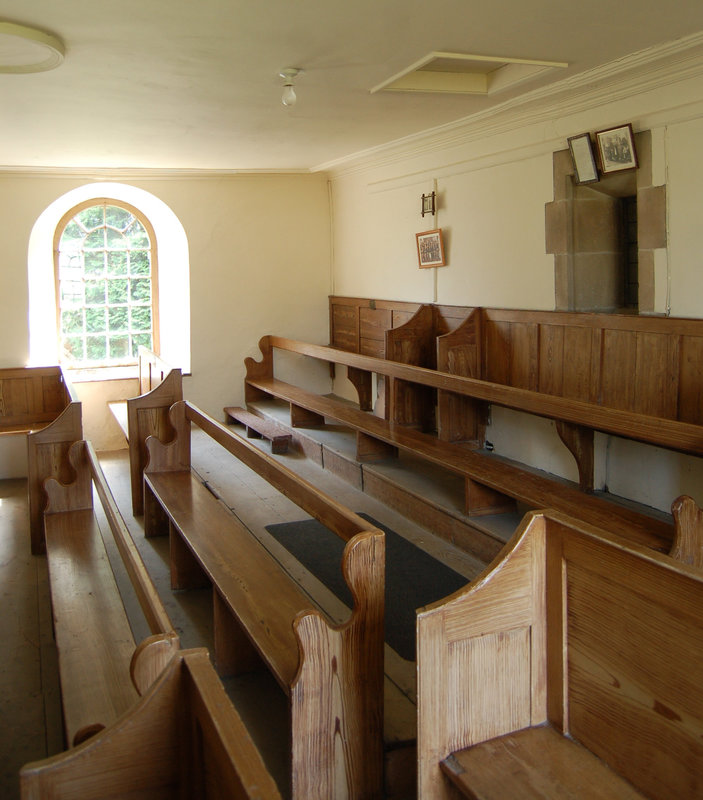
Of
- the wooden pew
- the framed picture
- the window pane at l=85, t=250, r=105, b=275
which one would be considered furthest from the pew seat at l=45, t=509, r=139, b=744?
the window pane at l=85, t=250, r=105, b=275

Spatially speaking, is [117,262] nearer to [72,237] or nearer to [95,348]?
[72,237]

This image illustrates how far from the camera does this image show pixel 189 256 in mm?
7137

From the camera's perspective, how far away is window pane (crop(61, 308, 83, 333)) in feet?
24.3

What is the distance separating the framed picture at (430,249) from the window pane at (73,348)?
3422 millimetres

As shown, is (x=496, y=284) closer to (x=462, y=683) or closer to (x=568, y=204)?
(x=568, y=204)

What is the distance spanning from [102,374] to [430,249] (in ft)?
11.2

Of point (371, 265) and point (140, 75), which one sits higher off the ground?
point (140, 75)

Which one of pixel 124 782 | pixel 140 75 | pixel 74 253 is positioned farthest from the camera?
pixel 74 253

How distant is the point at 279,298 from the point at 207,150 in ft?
5.94

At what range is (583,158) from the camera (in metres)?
4.25

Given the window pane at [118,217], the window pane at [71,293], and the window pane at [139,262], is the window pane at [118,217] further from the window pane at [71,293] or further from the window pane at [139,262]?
the window pane at [71,293]

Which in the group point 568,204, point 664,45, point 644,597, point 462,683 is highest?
point 664,45

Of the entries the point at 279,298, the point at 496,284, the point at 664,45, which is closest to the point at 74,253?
the point at 279,298

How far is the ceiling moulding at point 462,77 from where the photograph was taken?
3877mm
